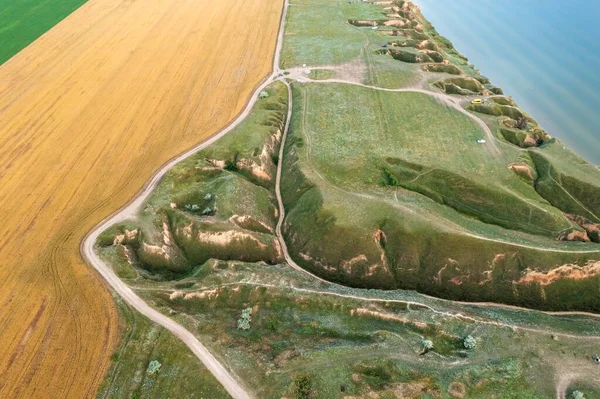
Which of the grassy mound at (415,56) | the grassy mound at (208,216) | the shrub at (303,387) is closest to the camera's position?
the shrub at (303,387)

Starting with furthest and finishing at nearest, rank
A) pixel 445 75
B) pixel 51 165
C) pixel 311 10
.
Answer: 1. pixel 311 10
2. pixel 445 75
3. pixel 51 165

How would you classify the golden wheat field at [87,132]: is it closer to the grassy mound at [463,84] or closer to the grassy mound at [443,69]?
the grassy mound at [443,69]

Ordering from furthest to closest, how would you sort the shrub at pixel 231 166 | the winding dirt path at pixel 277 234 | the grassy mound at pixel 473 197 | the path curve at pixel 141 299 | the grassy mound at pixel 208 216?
the shrub at pixel 231 166 → the grassy mound at pixel 473 197 → the grassy mound at pixel 208 216 → the winding dirt path at pixel 277 234 → the path curve at pixel 141 299

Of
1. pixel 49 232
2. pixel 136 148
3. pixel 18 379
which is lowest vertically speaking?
pixel 18 379

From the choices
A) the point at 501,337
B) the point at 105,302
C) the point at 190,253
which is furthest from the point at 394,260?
the point at 105,302

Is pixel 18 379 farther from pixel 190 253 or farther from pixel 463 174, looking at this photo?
pixel 463 174

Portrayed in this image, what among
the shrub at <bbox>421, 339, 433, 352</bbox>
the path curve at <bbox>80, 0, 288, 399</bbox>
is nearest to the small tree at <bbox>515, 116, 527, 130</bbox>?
the shrub at <bbox>421, 339, 433, 352</bbox>

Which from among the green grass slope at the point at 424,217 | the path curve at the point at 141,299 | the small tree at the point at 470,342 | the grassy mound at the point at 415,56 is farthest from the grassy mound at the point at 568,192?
the path curve at the point at 141,299

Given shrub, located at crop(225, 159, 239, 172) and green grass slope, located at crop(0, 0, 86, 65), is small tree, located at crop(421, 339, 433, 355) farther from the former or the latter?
green grass slope, located at crop(0, 0, 86, 65)
